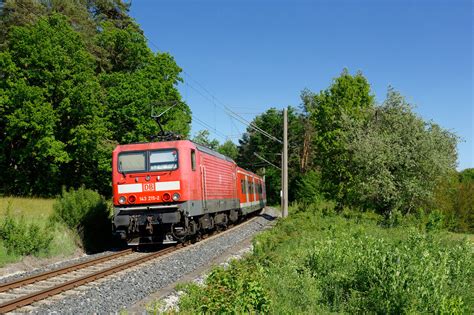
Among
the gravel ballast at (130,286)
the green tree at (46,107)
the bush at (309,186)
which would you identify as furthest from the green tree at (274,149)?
the gravel ballast at (130,286)

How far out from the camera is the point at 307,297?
7270 mm

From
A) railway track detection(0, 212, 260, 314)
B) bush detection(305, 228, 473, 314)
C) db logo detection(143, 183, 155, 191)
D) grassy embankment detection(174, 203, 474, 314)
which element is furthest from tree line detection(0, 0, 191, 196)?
bush detection(305, 228, 473, 314)

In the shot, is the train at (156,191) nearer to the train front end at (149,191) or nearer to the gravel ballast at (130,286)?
the train front end at (149,191)

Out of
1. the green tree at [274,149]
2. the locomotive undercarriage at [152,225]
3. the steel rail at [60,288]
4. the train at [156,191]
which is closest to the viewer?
the steel rail at [60,288]

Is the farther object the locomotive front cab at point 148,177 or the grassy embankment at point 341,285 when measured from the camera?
the locomotive front cab at point 148,177

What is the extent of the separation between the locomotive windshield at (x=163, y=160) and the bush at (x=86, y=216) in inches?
125

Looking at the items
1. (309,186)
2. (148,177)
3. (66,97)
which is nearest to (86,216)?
(148,177)

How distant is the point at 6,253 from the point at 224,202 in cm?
1012

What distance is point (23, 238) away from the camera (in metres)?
13.0

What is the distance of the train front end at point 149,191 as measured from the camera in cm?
1465

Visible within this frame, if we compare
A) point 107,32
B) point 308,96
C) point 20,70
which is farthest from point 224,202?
point 308,96

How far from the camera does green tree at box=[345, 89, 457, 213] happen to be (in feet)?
70.8

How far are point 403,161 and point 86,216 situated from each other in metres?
14.3

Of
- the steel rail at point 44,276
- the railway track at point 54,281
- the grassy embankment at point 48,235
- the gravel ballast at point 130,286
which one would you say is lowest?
the gravel ballast at point 130,286
